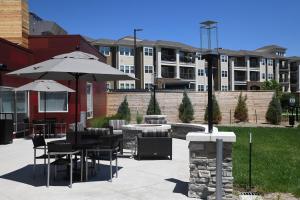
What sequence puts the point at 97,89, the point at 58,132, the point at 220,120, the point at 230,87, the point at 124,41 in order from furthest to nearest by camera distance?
the point at 230,87
the point at 124,41
the point at 220,120
the point at 97,89
the point at 58,132

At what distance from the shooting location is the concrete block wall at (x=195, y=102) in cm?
2842

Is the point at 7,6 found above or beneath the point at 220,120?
above

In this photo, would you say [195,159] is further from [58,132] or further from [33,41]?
[33,41]

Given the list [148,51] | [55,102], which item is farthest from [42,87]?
[148,51]

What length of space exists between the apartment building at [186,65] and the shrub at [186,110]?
49.9ft

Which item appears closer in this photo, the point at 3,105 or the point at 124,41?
the point at 3,105

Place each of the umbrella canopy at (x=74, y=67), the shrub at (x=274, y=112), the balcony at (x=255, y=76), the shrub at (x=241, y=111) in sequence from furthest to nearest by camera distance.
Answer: the balcony at (x=255, y=76), the shrub at (x=241, y=111), the shrub at (x=274, y=112), the umbrella canopy at (x=74, y=67)

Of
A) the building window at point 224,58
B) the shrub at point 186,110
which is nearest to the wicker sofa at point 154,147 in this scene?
the shrub at point 186,110

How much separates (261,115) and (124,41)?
3004 centimetres

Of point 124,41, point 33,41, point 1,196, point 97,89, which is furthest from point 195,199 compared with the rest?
point 124,41

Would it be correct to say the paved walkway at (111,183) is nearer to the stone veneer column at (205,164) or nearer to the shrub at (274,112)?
the stone veneer column at (205,164)

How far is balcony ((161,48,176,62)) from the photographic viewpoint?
6041 centimetres

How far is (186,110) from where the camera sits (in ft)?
93.6

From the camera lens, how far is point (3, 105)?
16.2 metres
